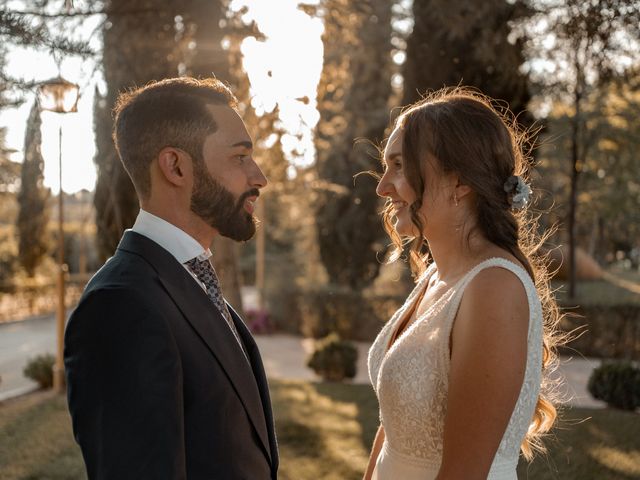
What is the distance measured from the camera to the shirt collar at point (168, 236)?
2059 millimetres

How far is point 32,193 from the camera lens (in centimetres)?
599

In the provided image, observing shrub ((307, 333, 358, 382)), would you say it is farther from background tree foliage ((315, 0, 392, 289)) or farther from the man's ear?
the man's ear

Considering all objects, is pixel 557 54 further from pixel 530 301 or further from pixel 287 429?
pixel 530 301

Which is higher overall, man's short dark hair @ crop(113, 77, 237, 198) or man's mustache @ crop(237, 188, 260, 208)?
man's short dark hair @ crop(113, 77, 237, 198)

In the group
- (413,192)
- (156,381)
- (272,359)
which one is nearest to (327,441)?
(413,192)

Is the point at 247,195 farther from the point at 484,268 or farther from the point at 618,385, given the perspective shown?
the point at 618,385

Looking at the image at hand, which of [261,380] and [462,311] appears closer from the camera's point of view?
[462,311]

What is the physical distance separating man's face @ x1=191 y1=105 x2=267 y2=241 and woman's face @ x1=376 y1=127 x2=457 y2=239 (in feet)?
1.41

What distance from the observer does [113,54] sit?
6.59 metres

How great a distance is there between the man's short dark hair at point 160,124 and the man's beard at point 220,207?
2.9 inches

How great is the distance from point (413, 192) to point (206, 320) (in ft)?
2.58

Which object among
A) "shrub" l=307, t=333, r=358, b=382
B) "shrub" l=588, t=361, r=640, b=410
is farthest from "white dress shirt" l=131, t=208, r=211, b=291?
"shrub" l=307, t=333, r=358, b=382

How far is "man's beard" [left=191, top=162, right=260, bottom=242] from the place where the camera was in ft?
6.97

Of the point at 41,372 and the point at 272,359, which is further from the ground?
the point at 41,372
